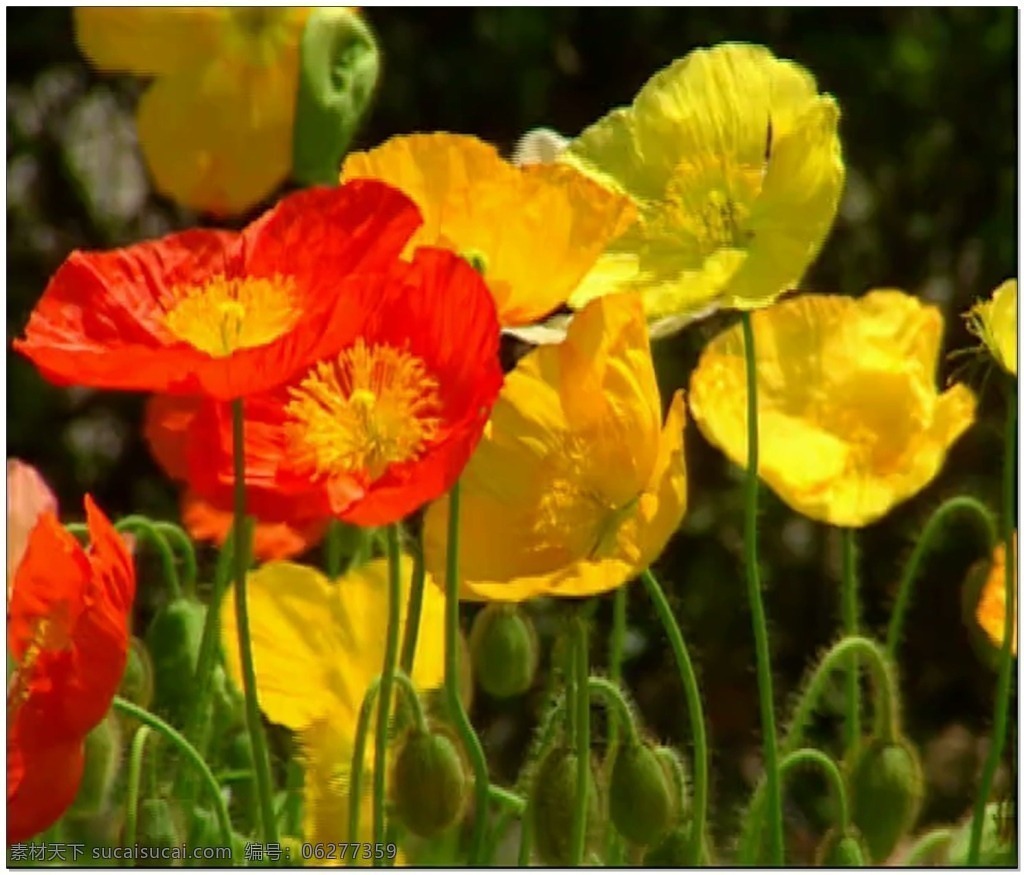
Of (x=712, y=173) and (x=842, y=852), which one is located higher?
(x=712, y=173)

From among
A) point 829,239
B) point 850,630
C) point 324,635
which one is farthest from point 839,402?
point 829,239

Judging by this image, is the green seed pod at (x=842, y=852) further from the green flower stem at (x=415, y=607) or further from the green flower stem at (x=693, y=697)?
the green flower stem at (x=415, y=607)

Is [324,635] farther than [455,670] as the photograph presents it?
Yes

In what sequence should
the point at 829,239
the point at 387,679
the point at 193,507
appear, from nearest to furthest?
the point at 387,679, the point at 193,507, the point at 829,239

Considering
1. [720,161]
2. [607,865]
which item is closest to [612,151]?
[720,161]

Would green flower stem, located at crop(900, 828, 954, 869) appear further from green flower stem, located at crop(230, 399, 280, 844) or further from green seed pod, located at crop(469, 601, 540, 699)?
green flower stem, located at crop(230, 399, 280, 844)

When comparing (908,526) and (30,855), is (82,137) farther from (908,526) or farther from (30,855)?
(30,855)

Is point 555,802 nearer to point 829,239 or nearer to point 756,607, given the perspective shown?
point 756,607
